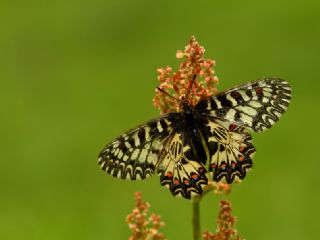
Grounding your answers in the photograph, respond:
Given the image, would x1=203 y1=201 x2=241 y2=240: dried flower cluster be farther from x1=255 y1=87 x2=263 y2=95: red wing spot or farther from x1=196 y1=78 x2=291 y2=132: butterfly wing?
x1=255 y1=87 x2=263 y2=95: red wing spot

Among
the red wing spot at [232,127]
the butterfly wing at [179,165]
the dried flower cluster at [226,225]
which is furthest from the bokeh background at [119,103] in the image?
the dried flower cluster at [226,225]

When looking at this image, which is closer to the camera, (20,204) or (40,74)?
(20,204)

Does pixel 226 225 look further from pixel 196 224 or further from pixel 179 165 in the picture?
pixel 179 165

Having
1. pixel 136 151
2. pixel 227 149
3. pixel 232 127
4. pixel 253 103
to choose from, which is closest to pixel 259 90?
pixel 253 103

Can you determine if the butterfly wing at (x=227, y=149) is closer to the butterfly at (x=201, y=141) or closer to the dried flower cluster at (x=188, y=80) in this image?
the butterfly at (x=201, y=141)

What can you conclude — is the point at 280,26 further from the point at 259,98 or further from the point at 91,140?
the point at 259,98

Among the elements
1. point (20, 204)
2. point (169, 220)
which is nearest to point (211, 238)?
point (169, 220)
